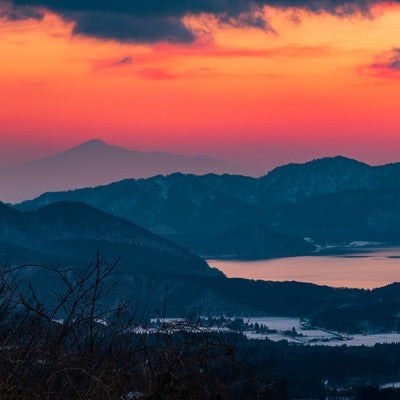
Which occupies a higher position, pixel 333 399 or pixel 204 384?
pixel 204 384

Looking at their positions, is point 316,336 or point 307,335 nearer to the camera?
point 316,336

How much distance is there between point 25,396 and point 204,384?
1.46 meters

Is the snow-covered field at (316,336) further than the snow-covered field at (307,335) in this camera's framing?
Yes

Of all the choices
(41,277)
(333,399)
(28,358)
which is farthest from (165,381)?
(41,277)

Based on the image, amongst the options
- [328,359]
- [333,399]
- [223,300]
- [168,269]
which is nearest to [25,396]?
[333,399]

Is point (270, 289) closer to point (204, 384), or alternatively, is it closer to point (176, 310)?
point (176, 310)

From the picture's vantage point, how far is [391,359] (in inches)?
3563

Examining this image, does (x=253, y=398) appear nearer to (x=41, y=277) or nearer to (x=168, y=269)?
(x=41, y=277)

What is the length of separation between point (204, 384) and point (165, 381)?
526mm

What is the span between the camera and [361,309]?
137375 millimetres

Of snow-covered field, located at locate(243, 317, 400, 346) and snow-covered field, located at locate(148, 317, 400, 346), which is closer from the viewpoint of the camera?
snow-covered field, located at locate(148, 317, 400, 346)

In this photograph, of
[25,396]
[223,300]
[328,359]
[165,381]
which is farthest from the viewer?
[223,300]

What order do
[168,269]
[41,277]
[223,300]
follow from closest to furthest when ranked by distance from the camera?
[41,277]
[223,300]
[168,269]

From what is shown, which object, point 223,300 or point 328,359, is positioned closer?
point 328,359
